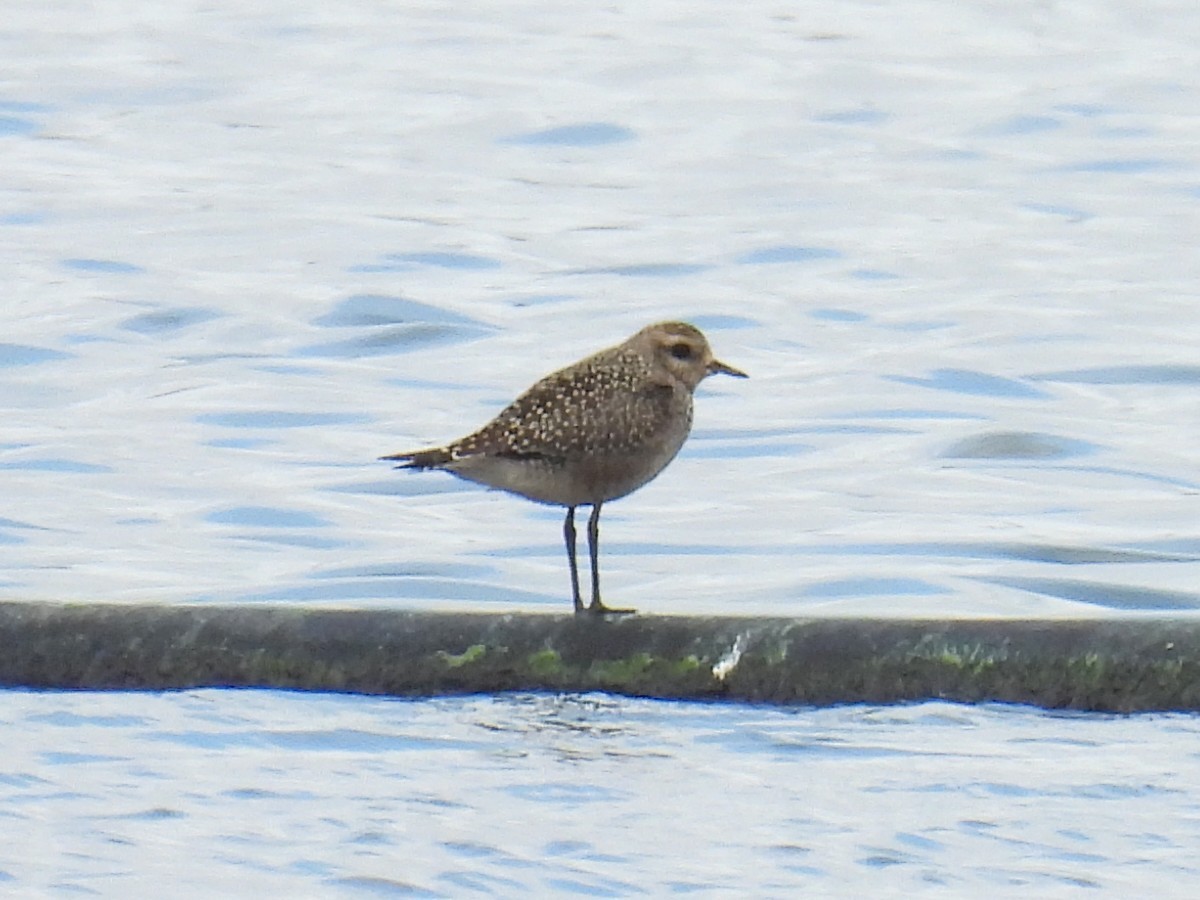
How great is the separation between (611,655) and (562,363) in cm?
1007

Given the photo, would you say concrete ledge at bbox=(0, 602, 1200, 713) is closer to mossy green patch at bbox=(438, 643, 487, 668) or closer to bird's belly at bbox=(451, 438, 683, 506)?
mossy green patch at bbox=(438, 643, 487, 668)

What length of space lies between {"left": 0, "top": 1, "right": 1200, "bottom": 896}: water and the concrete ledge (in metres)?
0.08

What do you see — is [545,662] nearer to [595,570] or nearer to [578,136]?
[595,570]

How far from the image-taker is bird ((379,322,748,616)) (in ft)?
26.7

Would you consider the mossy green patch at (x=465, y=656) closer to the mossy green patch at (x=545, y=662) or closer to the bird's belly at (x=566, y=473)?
the mossy green patch at (x=545, y=662)

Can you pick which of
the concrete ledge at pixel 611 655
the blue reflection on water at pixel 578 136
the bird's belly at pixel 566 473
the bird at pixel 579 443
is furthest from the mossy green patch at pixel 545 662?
the blue reflection on water at pixel 578 136

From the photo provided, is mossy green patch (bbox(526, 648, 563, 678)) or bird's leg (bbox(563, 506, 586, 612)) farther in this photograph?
bird's leg (bbox(563, 506, 586, 612))

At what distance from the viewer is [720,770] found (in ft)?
24.0

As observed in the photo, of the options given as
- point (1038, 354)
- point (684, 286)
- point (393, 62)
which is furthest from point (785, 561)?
point (393, 62)

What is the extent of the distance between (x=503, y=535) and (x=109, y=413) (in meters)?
3.76

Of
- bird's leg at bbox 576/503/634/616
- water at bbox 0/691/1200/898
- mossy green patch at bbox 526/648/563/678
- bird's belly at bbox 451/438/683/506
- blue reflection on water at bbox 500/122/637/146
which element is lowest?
water at bbox 0/691/1200/898

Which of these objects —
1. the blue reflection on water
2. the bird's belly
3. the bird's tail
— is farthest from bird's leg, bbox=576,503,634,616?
the blue reflection on water

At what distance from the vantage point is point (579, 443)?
26.7 feet

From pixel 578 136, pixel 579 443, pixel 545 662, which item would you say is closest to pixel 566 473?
pixel 579 443
